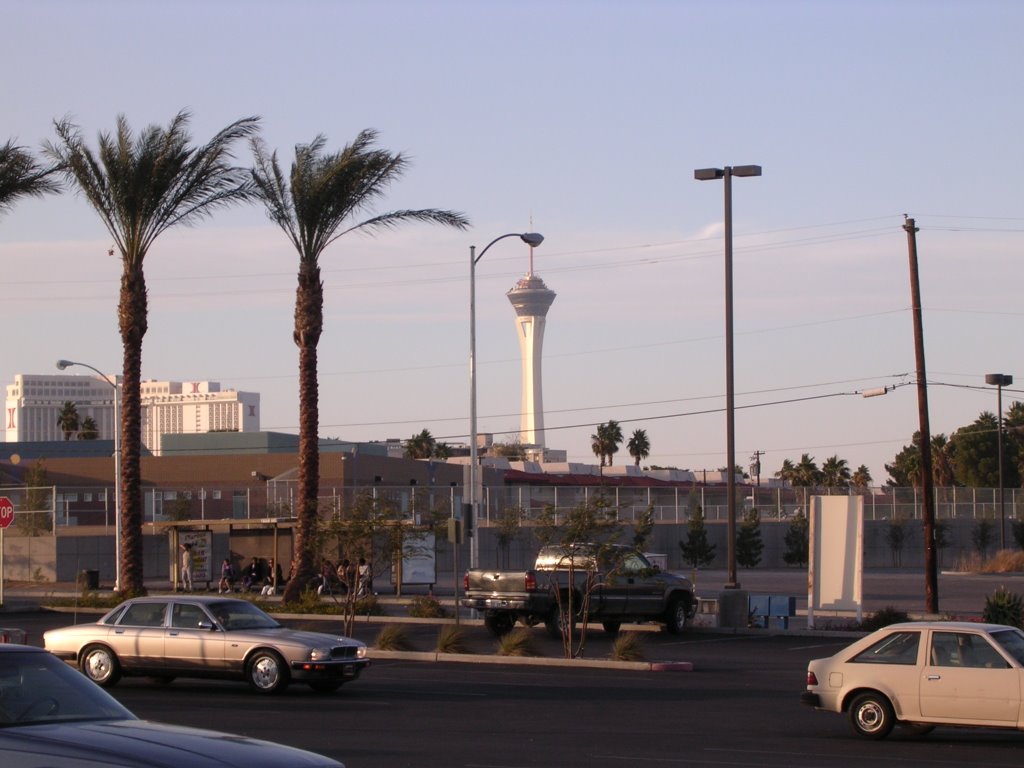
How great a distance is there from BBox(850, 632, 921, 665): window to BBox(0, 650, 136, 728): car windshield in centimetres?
920

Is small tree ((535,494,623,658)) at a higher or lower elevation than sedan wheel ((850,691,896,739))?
Result: higher

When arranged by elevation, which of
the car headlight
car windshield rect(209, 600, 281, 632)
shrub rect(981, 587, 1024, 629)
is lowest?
shrub rect(981, 587, 1024, 629)

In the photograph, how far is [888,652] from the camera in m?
15.1

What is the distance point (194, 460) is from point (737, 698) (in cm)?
6991

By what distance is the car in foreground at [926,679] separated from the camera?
14.4 m

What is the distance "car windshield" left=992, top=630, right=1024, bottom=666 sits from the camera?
1450cm

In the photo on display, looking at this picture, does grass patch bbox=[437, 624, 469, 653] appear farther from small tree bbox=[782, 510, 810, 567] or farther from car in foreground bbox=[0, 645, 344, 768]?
small tree bbox=[782, 510, 810, 567]

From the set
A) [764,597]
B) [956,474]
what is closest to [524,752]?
[764,597]

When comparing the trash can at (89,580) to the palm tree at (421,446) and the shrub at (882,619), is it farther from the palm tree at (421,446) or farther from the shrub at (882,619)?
the palm tree at (421,446)

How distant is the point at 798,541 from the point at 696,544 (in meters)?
6.76

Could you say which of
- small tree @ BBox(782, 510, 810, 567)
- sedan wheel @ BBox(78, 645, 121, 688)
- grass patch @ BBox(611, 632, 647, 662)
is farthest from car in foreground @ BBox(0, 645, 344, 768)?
small tree @ BBox(782, 510, 810, 567)

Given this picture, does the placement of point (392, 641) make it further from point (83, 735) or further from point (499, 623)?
point (83, 735)

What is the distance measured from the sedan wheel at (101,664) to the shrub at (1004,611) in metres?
16.0

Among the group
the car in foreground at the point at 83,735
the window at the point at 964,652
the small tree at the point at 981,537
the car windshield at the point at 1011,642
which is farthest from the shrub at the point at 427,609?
the small tree at the point at 981,537
